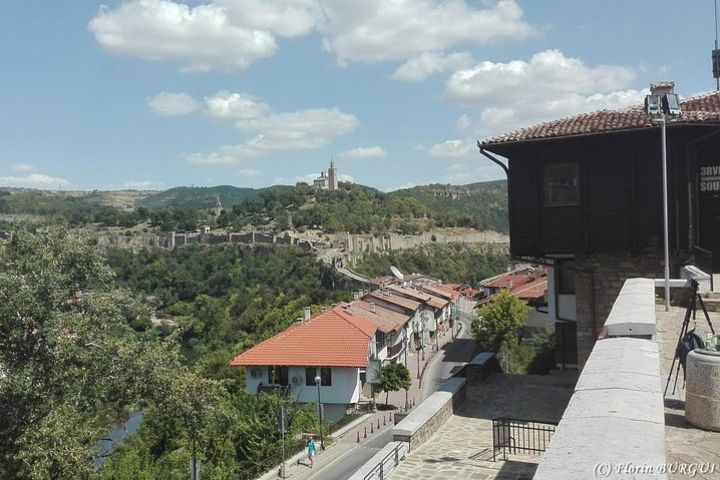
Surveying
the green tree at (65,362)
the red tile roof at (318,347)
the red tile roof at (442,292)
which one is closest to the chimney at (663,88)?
the green tree at (65,362)

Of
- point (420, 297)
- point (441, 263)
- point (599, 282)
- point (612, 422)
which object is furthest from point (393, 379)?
point (441, 263)

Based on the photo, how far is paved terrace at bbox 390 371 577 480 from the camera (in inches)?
297

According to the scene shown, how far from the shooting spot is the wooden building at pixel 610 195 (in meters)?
12.3

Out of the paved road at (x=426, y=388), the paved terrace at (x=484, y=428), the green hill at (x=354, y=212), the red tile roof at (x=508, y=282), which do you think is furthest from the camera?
the green hill at (x=354, y=212)

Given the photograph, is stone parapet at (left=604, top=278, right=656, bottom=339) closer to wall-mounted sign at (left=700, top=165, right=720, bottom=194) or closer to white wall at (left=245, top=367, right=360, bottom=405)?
wall-mounted sign at (left=700, top=165, right=720, bottom=194)

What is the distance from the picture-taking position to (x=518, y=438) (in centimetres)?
873

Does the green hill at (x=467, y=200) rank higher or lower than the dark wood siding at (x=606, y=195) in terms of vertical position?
higher

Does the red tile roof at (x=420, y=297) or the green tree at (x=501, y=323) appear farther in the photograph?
the red tile roof at (x=420, y=297)

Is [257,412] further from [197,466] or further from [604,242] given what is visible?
[604,242]

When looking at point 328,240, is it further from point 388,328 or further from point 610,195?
point 610,195

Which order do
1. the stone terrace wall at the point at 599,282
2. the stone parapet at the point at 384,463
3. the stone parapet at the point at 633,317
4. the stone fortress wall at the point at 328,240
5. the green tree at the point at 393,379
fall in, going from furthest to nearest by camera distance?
the stone fortress wall at the point at 328,240 < the green tree at the point at 393,379 < the stone terrace wall at the point at 599,282 < the stone parapet at the point at 384,463 < the stone parapet at the point at 633,317

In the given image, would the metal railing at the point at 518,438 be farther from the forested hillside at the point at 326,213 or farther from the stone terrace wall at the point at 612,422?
the forested hillside at the point at 326,213

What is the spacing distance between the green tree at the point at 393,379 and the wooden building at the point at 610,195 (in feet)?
64.2

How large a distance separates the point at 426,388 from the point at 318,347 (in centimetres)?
797
